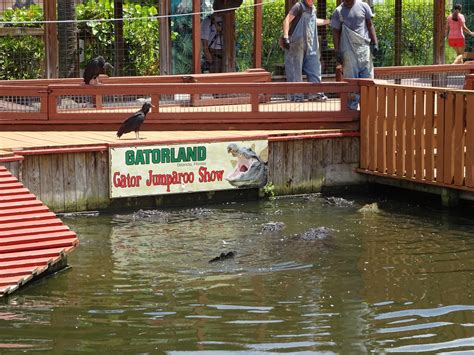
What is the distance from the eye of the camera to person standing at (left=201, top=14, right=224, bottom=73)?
18.2 meters

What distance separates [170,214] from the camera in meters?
14.0

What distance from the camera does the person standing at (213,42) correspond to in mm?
18234

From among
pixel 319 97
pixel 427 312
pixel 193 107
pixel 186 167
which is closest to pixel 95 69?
pixel 193 107

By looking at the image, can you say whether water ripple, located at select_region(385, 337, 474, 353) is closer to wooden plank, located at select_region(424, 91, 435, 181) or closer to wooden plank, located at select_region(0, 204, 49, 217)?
wooden plank, located at select_region(0, 204, 49, 217)

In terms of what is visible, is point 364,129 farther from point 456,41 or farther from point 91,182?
point 456,41

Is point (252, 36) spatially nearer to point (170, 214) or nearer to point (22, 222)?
point (170, 214)

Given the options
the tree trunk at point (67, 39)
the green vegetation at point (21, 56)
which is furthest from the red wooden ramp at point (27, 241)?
the green vegetation at point (21, 56)

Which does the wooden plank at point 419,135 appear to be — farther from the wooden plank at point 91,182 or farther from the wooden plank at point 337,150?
the wooden plank at point 91,182

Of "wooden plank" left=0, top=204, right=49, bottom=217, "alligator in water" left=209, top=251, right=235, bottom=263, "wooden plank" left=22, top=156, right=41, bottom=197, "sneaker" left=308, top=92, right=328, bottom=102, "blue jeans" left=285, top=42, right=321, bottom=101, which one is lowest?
"alligator in water" left=209, top=251, right=235, bottom=263

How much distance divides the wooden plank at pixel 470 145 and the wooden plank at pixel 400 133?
1.08 m

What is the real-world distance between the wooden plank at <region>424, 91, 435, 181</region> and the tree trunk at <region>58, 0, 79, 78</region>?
608 centimetres

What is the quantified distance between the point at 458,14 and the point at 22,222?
515 inches

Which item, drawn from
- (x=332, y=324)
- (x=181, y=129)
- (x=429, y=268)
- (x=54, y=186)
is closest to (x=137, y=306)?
(x=332, y=324)

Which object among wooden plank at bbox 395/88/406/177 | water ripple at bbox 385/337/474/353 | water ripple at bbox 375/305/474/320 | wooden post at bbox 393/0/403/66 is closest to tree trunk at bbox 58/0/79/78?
wooden post at bbox 393/0/403/66
